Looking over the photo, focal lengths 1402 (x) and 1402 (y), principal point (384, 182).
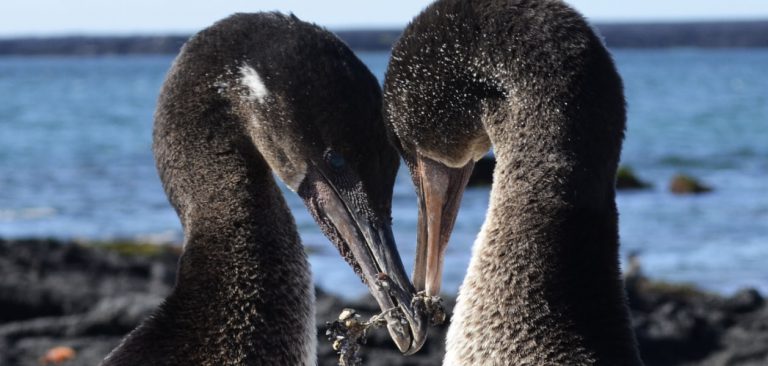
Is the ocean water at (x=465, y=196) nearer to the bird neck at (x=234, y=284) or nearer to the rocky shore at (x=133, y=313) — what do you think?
the rocky shore at (x=133, y=313)

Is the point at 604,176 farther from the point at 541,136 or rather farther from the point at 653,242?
the point at 653,242

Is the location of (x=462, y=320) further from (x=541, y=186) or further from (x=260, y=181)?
(x=260, y=181)

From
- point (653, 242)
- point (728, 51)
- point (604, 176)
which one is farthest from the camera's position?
point (728, 51)

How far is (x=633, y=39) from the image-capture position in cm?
17275

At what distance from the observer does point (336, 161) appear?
5020 mm

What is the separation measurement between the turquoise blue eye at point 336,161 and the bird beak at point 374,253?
10cm

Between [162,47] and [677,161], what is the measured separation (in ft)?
468

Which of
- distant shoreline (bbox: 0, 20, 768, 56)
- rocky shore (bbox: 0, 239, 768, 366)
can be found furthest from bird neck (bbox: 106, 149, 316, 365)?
distant shoreline (bbox: 0, 20, 768, 56)

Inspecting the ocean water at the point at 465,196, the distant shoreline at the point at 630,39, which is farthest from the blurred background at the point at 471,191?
the distant shoreline at the point at 630,39

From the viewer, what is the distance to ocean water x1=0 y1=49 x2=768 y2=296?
17989 millimetres

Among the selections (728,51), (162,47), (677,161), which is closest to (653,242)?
(677,161)

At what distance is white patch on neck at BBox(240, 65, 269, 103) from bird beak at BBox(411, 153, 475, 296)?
0.60 metres

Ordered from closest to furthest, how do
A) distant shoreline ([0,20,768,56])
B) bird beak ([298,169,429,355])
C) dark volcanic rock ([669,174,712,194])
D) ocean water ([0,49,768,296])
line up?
1. bird beak ([298,169,429,355])
2. ocean water ([0,49,768,296])
3. dark volcanic rock ([669,174,712,194])
4. distant shoreline ([0,20,768,56])

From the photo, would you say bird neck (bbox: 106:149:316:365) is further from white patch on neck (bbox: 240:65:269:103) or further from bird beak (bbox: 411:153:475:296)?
bird beak (bbox: 411:153:475:296)
